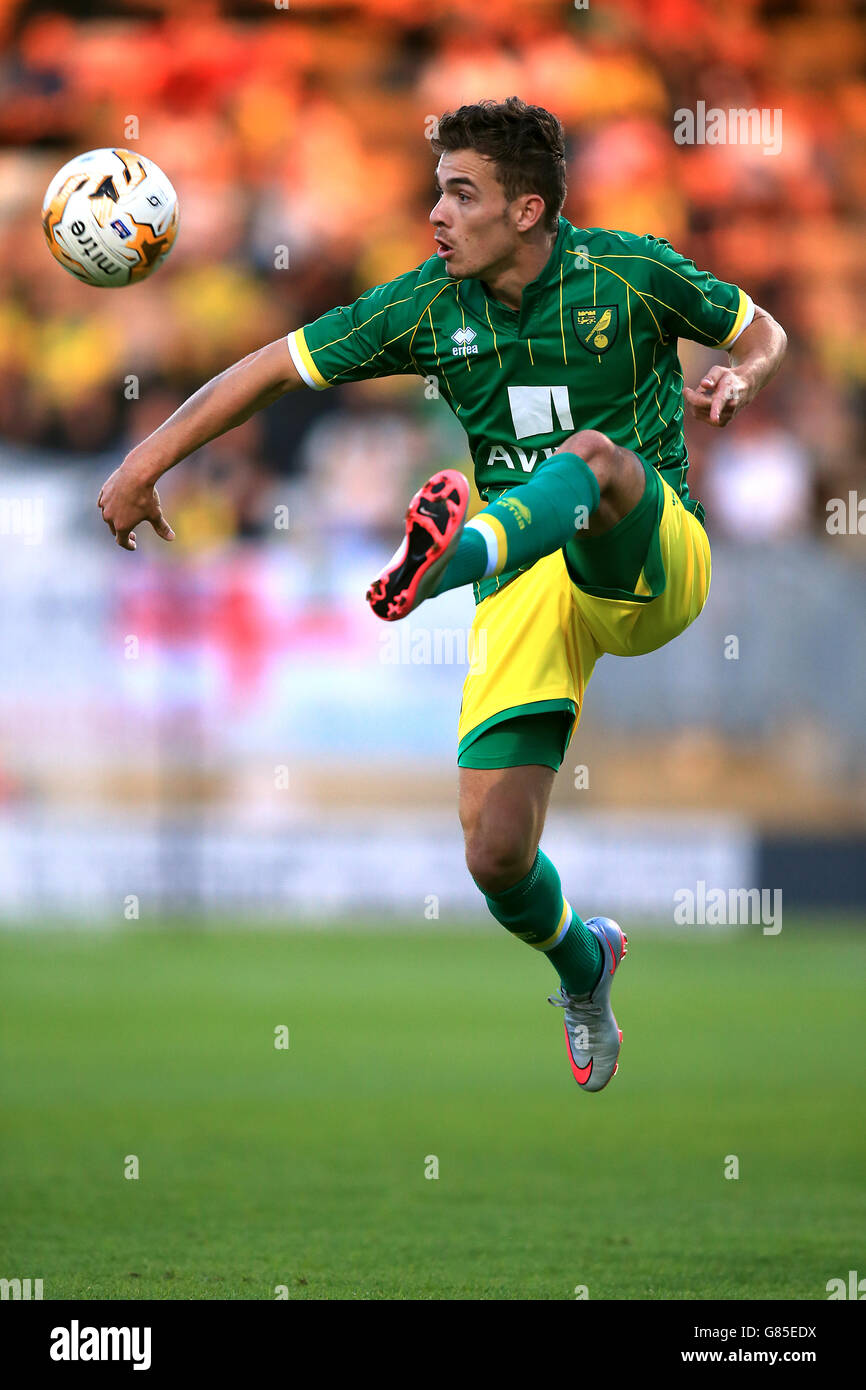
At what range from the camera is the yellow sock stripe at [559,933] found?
206 inches

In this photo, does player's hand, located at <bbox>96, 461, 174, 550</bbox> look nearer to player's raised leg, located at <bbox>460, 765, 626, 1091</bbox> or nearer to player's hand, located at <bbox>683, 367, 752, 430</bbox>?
player's raised leg, located at <bbox>460, 765, 626, 1091</bbox>

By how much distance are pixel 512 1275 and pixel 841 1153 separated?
219 cm

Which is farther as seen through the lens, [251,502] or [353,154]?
[353,154]

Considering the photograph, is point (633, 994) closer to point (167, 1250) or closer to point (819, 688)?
point (819, 688)

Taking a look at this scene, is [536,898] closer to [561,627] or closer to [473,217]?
[561,627]

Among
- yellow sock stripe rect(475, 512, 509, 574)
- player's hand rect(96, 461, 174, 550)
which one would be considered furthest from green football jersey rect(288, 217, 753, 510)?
yellow sock stripe rect(475, 512, 509, 574)

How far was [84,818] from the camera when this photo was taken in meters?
13.9

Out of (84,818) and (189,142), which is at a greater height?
(189,142)

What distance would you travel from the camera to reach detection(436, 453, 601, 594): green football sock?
4094mm

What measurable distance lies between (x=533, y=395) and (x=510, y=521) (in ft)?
2.66
